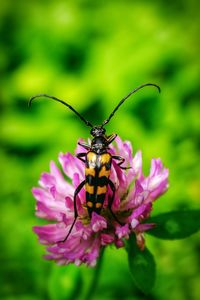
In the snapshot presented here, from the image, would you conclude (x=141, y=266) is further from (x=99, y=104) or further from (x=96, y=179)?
(x=99, y=104)

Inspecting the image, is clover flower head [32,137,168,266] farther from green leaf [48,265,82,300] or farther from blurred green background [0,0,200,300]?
blurred green background [0,0,200,300]

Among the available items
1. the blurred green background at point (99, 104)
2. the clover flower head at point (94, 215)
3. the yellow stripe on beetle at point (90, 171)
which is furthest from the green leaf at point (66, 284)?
the yellow stripe on beetle at point (90, 171)

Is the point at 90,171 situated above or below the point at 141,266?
above

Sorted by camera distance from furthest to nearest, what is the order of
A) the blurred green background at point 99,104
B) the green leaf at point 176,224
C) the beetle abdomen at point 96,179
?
1. the blurred green background at point 99,104
2. the green leaf at point 176,224
3. the beetle abdomen at point 96,179

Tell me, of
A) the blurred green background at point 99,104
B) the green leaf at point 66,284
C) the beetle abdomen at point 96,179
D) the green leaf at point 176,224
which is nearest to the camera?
the beetle abdomen at point 96,179

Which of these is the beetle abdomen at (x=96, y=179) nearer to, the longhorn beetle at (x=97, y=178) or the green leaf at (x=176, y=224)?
the longhorn beetle at (x=97, y=178)

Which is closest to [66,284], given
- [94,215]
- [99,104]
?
[94,215]
